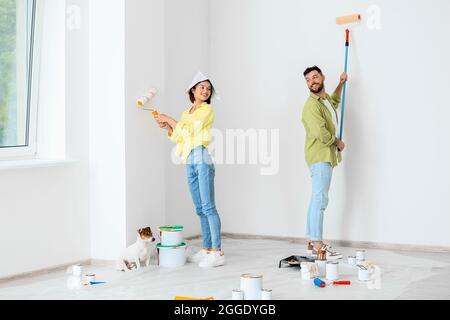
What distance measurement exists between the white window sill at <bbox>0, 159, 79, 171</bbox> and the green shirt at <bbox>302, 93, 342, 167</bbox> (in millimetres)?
1590

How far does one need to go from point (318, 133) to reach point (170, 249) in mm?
1259

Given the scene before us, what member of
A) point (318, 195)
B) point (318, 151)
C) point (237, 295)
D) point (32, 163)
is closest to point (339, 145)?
point (318, 151)

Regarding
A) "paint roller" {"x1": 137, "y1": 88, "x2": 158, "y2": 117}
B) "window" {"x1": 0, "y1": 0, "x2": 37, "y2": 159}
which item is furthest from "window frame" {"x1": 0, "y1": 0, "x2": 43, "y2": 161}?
"paint roller" {"x1": 137, "y1": 88, "x2": 158, "y2": 117}

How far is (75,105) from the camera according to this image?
4.55 metres

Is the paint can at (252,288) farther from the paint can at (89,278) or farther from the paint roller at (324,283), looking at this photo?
the paint can at (89,278)

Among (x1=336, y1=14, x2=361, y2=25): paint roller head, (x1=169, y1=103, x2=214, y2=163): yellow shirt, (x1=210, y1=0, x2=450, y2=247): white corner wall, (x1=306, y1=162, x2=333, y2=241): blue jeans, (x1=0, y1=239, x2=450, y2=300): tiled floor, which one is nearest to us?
(x1=0, y1=239, x2=450, y2=300): tiled floor

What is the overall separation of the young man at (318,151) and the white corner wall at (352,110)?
1.56 ft

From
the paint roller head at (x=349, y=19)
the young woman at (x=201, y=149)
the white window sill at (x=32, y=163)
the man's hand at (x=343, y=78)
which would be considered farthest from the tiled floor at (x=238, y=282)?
the paint roller head at (x=349, y=19)

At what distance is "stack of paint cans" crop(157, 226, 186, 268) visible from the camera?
4500mm

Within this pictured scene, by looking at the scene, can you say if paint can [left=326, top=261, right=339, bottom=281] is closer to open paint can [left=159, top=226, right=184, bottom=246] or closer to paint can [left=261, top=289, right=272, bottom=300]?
paint can [left=261, top=289, right=272, bottom=300]

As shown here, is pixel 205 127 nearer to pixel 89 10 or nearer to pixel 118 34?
pixel 118 34

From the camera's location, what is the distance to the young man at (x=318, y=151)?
4680 mm

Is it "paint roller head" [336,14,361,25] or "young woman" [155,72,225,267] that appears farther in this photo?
"paint roller head" [336,14,361,25]

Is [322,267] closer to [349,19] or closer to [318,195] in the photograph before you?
[318,195]
